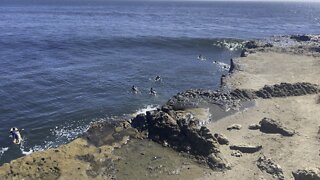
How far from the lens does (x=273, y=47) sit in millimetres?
80750

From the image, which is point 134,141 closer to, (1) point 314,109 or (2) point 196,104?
(2) point 196,104

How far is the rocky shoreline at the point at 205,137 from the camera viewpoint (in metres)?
30.0

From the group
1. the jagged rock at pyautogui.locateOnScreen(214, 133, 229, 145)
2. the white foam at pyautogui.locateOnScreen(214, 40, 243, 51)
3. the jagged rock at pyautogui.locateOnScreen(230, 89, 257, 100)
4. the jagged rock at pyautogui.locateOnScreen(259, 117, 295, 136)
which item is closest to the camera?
the jagged rock at pyautogui.locateOnScreen(214, 133, 229, 145)

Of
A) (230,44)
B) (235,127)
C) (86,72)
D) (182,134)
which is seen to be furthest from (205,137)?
(230,44)

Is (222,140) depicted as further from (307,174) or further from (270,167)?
(307,174)

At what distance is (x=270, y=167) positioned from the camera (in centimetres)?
2997

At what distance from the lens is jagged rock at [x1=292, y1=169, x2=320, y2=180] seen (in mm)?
26984

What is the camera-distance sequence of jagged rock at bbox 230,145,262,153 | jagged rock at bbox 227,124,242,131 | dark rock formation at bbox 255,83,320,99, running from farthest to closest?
dark rock formation at bbox 255,83,320,99 → jagged rock at bbox 227,124,242,131 → jagged rock at bbox 230,145,262,153

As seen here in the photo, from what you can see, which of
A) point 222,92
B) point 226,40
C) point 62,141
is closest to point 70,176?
point 62,141

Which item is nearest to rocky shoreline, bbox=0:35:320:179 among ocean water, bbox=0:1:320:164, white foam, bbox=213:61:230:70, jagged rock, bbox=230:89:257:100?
jagged rock, bbox=230:89:257:100

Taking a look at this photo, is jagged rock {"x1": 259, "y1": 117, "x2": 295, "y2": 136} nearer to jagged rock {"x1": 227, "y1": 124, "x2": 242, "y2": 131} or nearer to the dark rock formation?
jagged rock {"x1": 227, "y1": 124, "x2": 242, "y2": 131}

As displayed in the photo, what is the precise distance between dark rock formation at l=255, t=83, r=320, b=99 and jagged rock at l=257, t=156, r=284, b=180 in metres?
17.6

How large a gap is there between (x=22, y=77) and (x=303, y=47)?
174 ft

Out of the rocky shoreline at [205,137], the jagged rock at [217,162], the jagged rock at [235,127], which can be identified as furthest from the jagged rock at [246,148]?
the jagged rock at [235,127]
